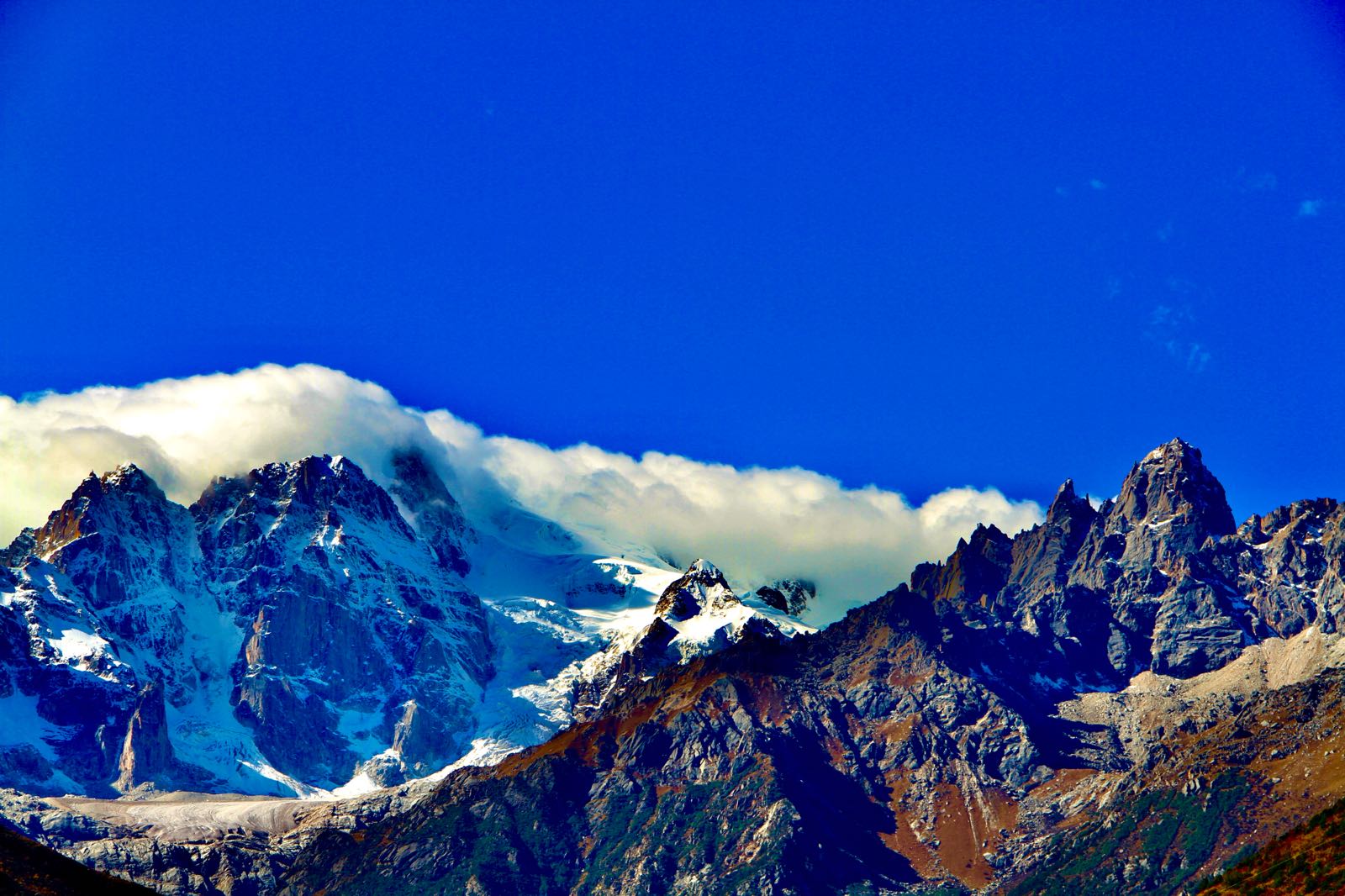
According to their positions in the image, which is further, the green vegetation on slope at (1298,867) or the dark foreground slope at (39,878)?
the dark foreground slope at (39,878)

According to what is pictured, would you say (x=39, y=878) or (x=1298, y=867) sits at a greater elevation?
(x=1298, y=867)

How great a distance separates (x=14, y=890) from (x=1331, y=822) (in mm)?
136956

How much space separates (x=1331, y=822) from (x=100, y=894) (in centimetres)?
13136

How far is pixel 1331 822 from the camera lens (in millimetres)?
187375

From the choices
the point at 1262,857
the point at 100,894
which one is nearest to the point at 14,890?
the point at 100,894

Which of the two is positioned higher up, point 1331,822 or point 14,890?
point 1331,822

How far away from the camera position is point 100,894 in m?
196

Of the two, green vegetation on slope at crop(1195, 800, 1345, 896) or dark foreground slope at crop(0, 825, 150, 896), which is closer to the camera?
green vegetation on slope at crop(1195, 800, 1345, 896)

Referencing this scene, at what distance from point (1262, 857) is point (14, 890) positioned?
12961 centimetres

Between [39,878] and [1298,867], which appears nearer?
[1298,867]

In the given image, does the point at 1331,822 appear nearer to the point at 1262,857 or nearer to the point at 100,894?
the point at 1262,857

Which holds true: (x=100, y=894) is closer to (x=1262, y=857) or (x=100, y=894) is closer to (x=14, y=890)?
(x=14, y=890)

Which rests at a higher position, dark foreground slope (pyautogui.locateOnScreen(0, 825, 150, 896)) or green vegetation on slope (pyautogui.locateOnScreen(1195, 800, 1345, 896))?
green vegetation on slope (pyautogui.locateOnScreen(1195, 800, 1345, 896))

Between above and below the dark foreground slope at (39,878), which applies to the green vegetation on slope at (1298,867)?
above
